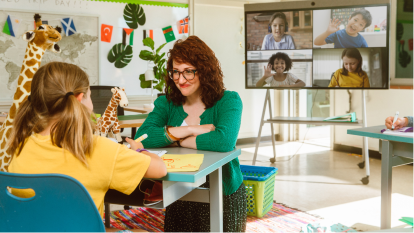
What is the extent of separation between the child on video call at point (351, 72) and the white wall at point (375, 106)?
948mm

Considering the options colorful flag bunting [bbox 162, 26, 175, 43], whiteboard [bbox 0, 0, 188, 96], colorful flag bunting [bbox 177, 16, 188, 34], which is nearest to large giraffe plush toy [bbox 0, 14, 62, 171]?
whiteboard [bbox 0, 0, 188, 96]

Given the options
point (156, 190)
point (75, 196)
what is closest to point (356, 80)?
point (156, 190)

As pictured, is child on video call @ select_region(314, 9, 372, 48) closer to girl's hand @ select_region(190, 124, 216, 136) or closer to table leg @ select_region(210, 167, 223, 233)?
girl's hand @ select_region(190, 124, 216, 136)

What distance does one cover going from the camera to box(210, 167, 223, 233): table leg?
1521 millimetres

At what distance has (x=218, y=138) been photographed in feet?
5.25

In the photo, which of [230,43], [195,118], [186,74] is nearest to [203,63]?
[186,74]

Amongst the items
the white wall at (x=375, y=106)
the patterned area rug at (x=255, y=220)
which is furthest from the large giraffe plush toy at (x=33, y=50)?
the white wall at (x=375, y=106)

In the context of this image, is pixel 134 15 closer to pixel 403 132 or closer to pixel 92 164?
pixel 403 132

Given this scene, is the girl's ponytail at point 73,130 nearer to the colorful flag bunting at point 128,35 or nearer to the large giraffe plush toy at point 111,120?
the large giraffe plush toy at point 111,120

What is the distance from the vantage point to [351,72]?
3.61m

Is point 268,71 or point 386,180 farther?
point 268,71

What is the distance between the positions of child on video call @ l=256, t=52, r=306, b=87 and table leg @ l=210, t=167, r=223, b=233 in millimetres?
2487

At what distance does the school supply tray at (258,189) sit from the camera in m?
2.61

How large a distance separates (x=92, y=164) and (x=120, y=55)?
4023 millimetres
